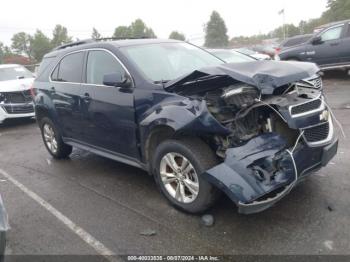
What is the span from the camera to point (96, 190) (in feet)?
16.0

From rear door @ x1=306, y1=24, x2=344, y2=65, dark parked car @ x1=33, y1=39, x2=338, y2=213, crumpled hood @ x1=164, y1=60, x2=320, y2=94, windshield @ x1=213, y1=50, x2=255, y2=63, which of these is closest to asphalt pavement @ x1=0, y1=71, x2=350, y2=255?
dark parked car @ x1=33, y1=39, x2=338, y2=213

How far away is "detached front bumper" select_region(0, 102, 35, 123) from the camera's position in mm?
10062

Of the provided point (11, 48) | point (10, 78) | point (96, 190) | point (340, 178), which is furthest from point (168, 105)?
point (11, 48)

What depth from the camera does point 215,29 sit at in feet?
325

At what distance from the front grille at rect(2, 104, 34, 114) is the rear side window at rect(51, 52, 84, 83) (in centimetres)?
483

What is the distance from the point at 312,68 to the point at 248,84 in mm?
796

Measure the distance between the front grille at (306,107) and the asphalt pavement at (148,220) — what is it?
1017 mm

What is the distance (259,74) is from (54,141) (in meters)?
4.17

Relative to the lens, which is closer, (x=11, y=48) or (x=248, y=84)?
(x=248, y=84)

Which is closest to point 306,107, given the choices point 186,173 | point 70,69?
point 186,173

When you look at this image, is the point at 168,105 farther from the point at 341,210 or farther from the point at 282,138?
the point at 341,210

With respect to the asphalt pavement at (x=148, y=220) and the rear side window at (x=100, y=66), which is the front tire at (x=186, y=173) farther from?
the rear side window at (x=100, y=66)

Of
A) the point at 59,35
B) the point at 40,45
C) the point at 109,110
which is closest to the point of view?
the point at 109,110

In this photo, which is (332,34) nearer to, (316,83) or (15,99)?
(316,83)
